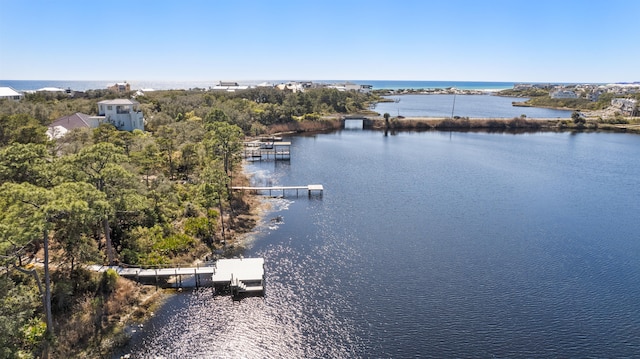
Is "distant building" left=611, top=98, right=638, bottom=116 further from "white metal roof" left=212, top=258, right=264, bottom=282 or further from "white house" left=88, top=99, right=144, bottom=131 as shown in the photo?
"white house" left=88, top=99, right=144, bottom=131

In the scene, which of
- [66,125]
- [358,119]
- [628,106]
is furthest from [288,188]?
[628,106]

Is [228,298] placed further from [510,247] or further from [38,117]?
[38,117]

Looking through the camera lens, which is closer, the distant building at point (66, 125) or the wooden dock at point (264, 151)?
the distant building at point (66, 125)

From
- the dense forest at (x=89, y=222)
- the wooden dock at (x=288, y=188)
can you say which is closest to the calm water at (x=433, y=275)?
the wooden dock at (x=288, y=188)

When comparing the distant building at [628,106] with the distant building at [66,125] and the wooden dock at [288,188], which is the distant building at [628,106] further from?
the distant building at [66,125]

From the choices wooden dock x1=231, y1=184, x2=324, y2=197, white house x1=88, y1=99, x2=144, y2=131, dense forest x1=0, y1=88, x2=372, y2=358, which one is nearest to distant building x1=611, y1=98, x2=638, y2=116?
wooden dock x1=231, y1=184, x2=324, y2=197

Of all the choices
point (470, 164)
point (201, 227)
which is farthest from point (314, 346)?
point (470, 164)
